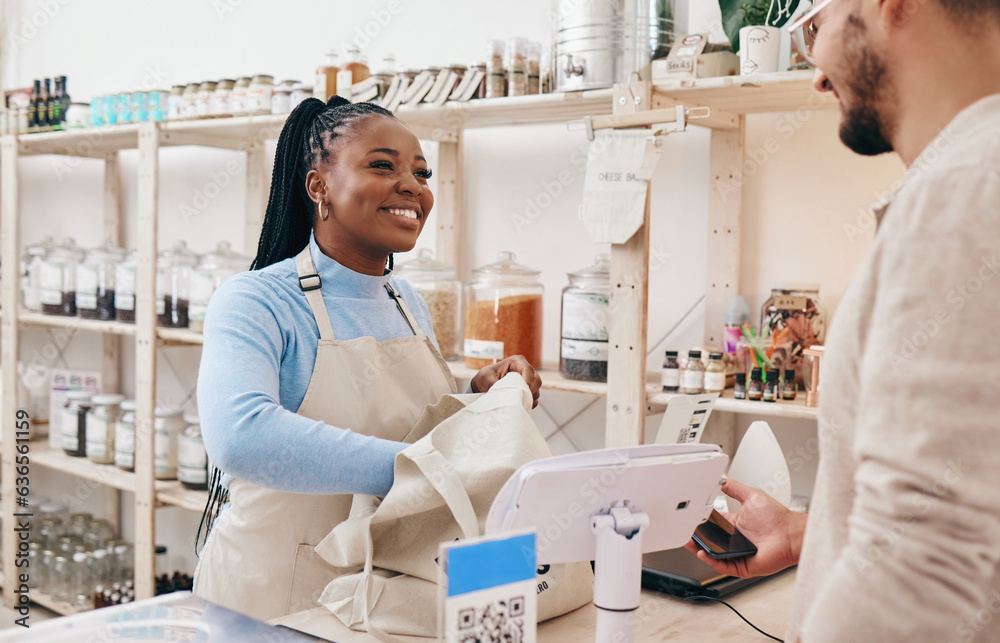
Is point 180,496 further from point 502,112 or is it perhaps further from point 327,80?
point 502,112

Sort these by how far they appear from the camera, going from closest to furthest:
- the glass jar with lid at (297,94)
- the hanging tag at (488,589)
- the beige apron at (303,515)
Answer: the hanging tag at (488,589)
the beige apron at (303,515)
the glass jar with lid at (297,94)

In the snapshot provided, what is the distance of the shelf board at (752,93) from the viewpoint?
64.2 inches

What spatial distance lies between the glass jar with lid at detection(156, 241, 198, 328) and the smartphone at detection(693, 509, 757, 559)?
2039 millimetres

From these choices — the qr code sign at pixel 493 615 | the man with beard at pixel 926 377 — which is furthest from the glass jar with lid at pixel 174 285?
the man with beard at pixel 926 377

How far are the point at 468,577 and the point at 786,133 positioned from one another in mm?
1555

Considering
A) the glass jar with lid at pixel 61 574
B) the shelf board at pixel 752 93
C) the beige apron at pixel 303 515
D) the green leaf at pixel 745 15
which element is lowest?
the glass jar with lid at pixel 61 574

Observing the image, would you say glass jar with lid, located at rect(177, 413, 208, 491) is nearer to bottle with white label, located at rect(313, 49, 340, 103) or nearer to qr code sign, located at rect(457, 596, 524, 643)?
bottle with white label, located at rect(313, 49, 340, 103)

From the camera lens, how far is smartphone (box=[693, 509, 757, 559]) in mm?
1115

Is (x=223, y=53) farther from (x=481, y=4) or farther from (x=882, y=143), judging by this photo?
(x=882, y=143)

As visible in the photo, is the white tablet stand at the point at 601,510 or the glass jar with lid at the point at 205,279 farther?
the glass jar with lid at the point at 205,279

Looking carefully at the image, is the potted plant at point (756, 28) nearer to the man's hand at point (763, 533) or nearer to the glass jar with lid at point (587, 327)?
the glass jar with lid at point (587, 327)

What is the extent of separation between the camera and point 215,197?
314 cm

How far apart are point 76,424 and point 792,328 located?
2402 mm

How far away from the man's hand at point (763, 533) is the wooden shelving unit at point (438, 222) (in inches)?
23.6
